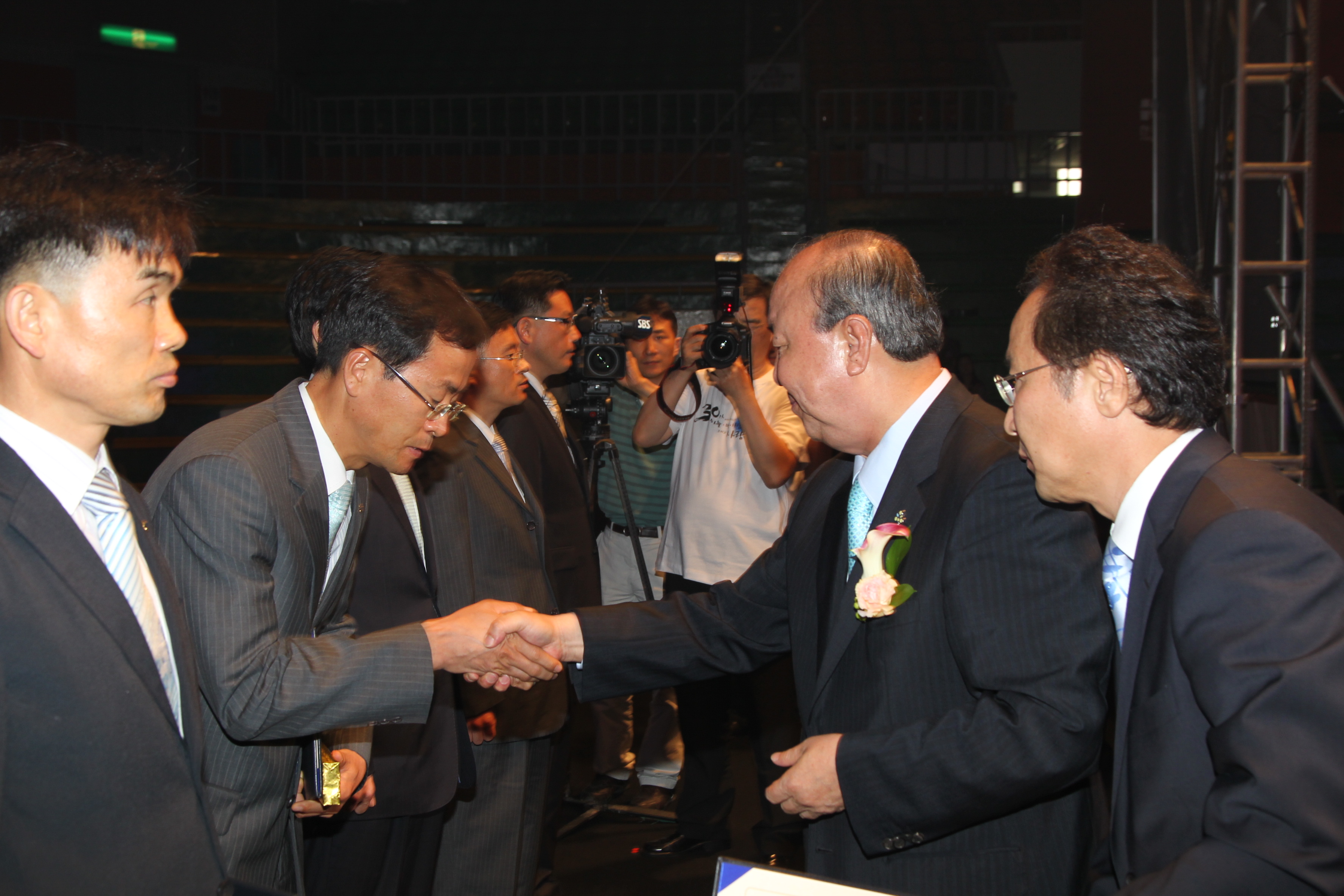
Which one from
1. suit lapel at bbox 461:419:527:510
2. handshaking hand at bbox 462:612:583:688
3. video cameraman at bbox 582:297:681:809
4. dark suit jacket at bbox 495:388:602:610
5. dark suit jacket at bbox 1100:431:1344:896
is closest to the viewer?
dark suit jacket at bbox 1100:431:1344:896

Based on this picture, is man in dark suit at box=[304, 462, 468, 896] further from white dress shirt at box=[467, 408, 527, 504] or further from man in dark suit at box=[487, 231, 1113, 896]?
man in dark suit at box=[487, 231, 1113, 896]

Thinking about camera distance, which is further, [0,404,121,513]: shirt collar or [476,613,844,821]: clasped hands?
[476,613,844,821]: clasped hands

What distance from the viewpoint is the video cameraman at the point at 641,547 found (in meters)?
3.76

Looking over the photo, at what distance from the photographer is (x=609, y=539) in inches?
154

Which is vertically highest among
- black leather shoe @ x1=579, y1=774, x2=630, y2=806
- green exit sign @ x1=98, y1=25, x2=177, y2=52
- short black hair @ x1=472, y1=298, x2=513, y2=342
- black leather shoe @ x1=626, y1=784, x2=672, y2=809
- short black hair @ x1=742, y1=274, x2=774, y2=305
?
green exit sign @ x1=98, y1=25, x2=177, y2=52

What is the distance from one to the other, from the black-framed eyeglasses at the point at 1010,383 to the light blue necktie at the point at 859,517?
0.30 meters

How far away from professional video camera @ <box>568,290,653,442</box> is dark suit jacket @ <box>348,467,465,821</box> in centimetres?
142

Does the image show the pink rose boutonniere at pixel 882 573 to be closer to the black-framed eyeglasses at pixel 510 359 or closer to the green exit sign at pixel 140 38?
the black-framed eyeglasses at pixel 510 359

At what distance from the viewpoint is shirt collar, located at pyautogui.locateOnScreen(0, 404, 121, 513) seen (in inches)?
44.8

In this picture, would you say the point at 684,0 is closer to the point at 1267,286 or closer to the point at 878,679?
the point at 1267,286

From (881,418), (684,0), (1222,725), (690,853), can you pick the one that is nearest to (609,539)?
(690,853)

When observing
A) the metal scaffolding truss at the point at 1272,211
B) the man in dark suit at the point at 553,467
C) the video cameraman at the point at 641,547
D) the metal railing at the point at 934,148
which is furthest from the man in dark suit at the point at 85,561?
the metal railing at the point at 934,148

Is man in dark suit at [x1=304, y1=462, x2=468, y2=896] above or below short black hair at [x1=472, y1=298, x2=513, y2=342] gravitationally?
below

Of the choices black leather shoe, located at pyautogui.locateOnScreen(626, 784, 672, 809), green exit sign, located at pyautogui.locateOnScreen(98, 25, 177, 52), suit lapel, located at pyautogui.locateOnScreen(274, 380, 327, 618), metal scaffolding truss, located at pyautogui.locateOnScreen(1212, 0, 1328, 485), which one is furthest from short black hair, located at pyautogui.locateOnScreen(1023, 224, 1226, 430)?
green exit sign, located at pyautogui.locateOnScreen(98, 25, 177, 52)
